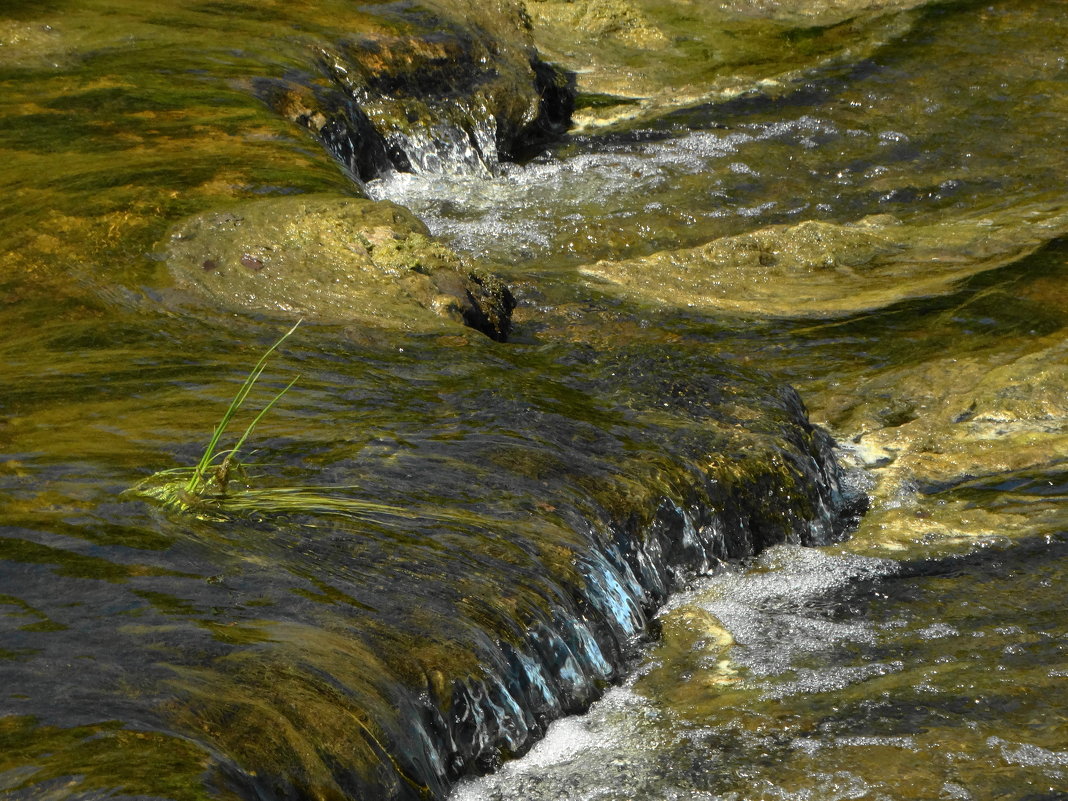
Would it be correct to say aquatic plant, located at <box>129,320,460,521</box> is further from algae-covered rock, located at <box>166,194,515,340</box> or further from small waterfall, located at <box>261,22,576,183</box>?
small waterfall, located at <box>261,22,576,183</box>

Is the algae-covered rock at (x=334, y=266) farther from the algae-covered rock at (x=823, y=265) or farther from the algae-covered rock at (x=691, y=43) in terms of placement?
the algae-covered rock at (x=691, y=43)

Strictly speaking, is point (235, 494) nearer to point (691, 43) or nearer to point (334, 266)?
point (334, 266)

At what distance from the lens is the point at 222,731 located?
2775 millimetres

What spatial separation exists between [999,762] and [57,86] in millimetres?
6352

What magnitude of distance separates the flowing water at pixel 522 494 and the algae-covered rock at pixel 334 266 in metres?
0.15

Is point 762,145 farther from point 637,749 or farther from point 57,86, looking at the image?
point 637,749

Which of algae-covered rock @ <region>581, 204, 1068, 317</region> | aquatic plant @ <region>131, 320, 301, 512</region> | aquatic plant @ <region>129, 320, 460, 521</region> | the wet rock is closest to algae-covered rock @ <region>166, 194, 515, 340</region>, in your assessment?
algae-covered rock @ <region>581, 204, 1068, 317</region>

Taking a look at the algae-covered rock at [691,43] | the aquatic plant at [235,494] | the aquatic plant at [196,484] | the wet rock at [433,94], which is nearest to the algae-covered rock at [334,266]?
the aquatic plant at [235,494]

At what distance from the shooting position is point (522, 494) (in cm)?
434

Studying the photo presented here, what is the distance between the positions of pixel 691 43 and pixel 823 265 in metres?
5.38

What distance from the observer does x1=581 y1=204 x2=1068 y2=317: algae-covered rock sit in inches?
290

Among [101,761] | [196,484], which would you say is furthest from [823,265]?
[101,761]

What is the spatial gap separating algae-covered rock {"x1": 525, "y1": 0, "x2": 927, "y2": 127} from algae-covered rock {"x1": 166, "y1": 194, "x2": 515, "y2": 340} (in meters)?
5.06

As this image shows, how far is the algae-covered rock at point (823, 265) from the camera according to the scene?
736 cm
